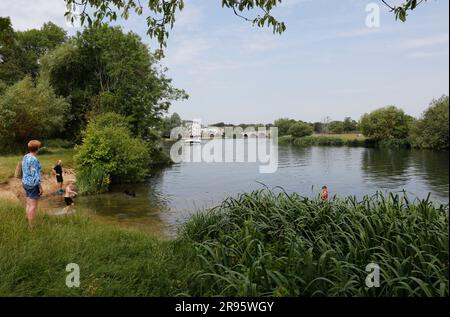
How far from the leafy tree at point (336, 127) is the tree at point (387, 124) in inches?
1554

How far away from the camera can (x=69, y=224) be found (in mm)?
8273

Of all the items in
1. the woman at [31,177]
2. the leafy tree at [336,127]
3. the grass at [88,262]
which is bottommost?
the grass at [88,262]

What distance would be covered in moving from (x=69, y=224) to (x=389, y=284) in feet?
22.0

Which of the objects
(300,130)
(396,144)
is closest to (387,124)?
(396,144)

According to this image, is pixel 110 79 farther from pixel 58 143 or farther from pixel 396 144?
pixel 396 144

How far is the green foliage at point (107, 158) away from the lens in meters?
24.3

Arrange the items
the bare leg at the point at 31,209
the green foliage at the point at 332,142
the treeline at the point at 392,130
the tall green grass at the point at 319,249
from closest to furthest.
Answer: the tall green grass at the point at 319,249
the bare leg at the point at 31,209
the treeline at the point at 392,130
the green foliage at the point at 332,142

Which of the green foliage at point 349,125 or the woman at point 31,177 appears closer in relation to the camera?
the woman at point 31,177

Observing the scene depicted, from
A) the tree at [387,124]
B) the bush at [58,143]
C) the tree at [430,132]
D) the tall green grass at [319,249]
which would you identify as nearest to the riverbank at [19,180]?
the bush at [58,143]

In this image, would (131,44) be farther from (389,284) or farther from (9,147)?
(389,284)

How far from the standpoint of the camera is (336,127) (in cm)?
13175

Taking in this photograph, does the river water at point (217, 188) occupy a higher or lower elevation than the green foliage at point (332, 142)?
lower

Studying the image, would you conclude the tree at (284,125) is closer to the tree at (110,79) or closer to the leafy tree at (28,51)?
the leafy tree at (28,51)
